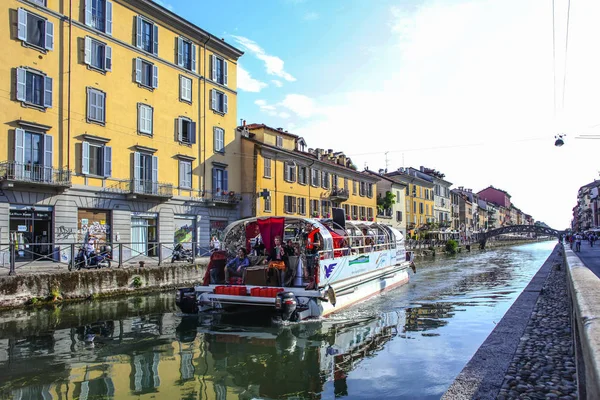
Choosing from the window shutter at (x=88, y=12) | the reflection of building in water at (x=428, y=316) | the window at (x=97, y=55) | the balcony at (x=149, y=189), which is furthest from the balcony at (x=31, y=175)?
the reflection of building in water at (x=428, y=316)

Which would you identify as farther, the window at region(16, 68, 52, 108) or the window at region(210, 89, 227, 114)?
the window at region(210, 89, 227, 114)

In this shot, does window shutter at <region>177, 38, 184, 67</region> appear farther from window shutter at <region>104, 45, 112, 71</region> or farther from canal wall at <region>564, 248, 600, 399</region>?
canal wall at <region>564, 248, 600, 399</region>

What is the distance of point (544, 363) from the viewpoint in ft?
23.9

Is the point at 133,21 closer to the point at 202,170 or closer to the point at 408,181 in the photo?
the point at 202,170

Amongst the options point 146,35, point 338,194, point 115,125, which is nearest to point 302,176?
point 338,194

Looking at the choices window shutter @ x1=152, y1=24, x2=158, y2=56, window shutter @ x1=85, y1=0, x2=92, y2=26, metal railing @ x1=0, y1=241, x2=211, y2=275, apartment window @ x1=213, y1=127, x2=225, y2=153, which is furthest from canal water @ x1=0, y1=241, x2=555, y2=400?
apartment window @ x1=213, y1=127, x2=225, y2=153

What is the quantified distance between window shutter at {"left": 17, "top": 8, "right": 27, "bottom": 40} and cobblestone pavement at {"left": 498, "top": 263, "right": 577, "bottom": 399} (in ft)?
80.4

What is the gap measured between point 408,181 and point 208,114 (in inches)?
1652

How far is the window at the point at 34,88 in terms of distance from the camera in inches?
895

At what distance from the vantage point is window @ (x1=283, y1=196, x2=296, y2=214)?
40053mm

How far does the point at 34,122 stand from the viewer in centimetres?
2317

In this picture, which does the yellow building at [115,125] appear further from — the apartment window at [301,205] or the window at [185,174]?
the apartment window at [301,205]

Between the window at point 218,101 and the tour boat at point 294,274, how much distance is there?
65.9 feet

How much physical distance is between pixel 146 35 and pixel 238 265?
21.1m
